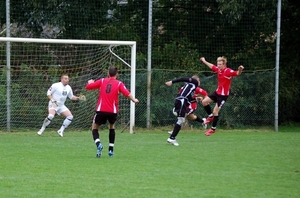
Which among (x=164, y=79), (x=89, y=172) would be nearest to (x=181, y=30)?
(x=164, y=79)

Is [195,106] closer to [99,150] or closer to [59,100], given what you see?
[59,100]

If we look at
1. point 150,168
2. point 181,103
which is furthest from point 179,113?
point 150,168

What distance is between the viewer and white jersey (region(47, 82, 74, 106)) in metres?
18.2

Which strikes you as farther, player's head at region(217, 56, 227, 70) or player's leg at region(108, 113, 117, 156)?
player's head at region(217, 56, 227, 70)

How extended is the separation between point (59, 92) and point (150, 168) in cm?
741

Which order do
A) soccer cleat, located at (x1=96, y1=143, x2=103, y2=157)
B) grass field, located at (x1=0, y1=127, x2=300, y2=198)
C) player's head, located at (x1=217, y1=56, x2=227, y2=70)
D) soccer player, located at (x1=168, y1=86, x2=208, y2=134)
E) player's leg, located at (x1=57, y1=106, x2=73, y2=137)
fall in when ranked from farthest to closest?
soccer player, located at (x1=168, y1=86, x2=208, y2=134) < player's leg, located at (x1=57, y1=106, x2=73, y2=137) < player's head, located at (x1=217, y1=56, x2=227, y2=70) < soccer cleat, located at (x1=96, y1=143, x2=103, y2=157) < grass field, located at (x1=0, y1=127, x2=300, y2=198)

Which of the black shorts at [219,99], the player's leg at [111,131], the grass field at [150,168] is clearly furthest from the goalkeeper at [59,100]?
the player's leg at [111,131]

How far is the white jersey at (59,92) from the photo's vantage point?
1823 centimetres

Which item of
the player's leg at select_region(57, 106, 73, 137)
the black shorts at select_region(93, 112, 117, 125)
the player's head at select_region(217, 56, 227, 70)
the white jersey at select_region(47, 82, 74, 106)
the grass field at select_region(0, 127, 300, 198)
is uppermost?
the player's head at select_region(217, 56, 227, 70)

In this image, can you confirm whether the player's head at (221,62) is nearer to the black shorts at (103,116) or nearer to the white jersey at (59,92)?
the white jersey at (59,92)

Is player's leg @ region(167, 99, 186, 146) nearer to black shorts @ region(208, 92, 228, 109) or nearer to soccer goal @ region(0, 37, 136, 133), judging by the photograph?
black shorts @ region(208, 92, 228, 109)

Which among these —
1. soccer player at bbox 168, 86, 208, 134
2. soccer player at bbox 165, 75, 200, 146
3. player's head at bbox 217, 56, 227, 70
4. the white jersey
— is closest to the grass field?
soccer player at bbox 165, 75, 200, 146

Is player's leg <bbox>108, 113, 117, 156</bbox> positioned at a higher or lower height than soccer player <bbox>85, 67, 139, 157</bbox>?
lower

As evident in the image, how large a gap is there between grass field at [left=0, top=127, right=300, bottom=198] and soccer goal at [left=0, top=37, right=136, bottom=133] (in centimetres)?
167
